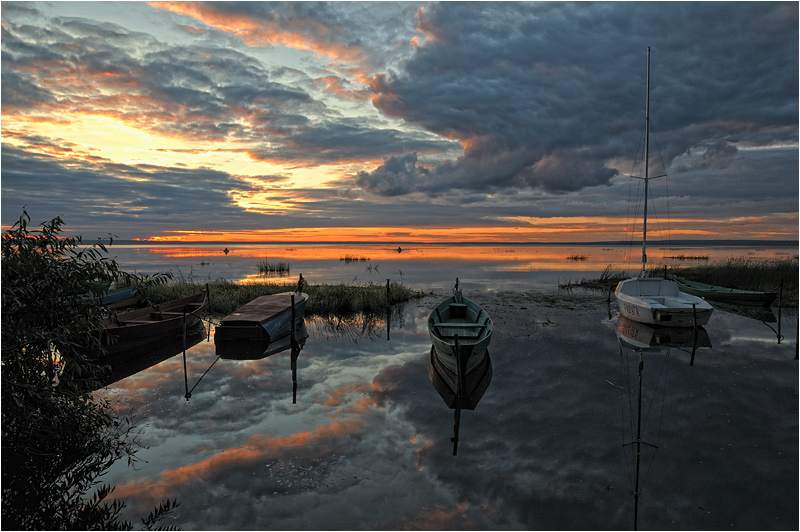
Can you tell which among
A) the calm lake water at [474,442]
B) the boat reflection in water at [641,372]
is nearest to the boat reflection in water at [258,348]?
the calm lake water at [474,442]

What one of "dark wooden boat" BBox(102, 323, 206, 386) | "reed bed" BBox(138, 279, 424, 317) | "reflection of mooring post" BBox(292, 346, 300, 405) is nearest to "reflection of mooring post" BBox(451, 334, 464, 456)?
→ "reflection of mooring post" BBox(292, 346, 300, 405)

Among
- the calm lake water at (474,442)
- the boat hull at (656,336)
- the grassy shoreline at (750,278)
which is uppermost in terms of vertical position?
the grassy shoreline at (750,278)

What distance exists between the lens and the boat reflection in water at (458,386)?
12.3m

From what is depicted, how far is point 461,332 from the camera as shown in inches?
640

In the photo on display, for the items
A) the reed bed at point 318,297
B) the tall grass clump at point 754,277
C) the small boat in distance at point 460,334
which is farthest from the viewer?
the tall grass clump at point 754,277

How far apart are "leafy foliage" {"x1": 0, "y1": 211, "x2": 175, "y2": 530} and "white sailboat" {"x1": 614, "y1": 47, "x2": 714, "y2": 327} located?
22.0m

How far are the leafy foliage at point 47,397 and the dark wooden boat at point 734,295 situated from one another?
3523cm

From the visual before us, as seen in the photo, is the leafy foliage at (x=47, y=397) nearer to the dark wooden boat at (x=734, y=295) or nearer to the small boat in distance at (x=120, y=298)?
the small boat in distance at (x=120, y=298)

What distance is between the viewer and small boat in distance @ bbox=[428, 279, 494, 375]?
43.2 feet

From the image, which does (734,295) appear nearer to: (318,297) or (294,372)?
(318,297)

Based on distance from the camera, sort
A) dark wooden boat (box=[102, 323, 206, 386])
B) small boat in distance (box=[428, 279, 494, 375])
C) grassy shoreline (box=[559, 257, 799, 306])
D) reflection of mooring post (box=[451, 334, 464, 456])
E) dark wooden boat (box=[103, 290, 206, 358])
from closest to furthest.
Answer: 1. reflection of mooring post (box=[451, 334, 464, 456])
2. small boat in distance (box=[428, 279, 494, 375])
3. dark wooden boat (box=[102, 323, 206, 386])
4. dark wooden boat (box=[103, 290, 206, 358])
5. grassy shoreline (box=[559, 257, 799, 306])

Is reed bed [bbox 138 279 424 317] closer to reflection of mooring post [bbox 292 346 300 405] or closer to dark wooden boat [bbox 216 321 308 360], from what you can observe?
dark wooden boat [bbox 216 321 308 360]

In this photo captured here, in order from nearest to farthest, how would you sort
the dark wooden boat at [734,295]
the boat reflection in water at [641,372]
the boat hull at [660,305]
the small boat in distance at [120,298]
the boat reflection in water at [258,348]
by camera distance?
1. the boat reflection in water at [641,372]
2. the boat reflection in water at [258,348]
3. the boat hull at [660,305]
4. the small boat in distance at [120,298]
5. the dark wooden boat at [734,295]

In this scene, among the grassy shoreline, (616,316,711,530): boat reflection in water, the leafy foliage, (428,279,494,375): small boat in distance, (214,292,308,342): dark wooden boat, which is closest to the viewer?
the leafy foliage
